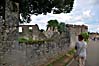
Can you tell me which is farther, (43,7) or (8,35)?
(43,7)

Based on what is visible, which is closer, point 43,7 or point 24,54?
point 24,54

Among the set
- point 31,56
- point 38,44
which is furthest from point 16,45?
point 38,44

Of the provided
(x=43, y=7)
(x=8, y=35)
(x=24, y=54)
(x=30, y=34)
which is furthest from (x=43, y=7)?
(x=8, y=35)

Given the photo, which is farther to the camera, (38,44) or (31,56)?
(38,44)

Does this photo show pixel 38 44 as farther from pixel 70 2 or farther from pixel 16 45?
pixel 70 2

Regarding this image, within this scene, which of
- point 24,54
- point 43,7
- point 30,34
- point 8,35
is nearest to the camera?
point 8,35

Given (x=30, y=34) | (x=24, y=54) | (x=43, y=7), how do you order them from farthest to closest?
(x=30, y=34)
(x=43, y=7)
(x=24, y=54)

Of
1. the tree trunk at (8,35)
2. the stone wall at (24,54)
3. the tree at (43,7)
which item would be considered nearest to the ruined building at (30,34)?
the tree at (43,7)

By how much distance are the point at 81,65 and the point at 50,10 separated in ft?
48.0

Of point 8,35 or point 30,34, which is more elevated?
point 8,35

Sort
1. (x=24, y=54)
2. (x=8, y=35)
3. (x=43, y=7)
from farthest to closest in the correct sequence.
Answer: (x=43, y=7) < (x=24, y=54) < (x=8, y=35)

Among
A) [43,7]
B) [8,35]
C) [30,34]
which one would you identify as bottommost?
[30,34]

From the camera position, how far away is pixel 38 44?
16797 mm

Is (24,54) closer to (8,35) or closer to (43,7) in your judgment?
(8,35)
